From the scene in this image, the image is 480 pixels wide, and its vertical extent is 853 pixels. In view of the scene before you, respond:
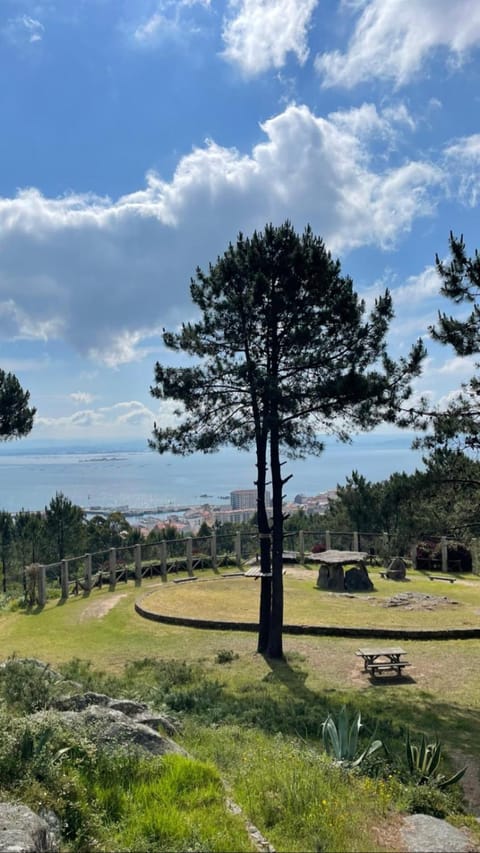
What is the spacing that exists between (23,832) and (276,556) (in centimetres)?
912

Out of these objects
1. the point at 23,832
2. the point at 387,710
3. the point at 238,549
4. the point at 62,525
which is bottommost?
the point at 387,710

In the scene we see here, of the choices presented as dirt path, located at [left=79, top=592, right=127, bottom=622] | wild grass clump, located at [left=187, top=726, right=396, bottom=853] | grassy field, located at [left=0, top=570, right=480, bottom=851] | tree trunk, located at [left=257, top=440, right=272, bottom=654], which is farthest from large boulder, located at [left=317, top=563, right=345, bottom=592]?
wild grass clump, located at [left=187, top=726, right=396, bottom=853]

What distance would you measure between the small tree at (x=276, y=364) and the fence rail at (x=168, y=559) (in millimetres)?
8348

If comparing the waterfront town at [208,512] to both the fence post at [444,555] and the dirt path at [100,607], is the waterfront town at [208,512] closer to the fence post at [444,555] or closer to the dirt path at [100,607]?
the fence post at [444,555]

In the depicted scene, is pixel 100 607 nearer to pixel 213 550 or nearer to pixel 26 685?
pixel 213 550

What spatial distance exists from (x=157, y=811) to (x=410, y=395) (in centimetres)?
927

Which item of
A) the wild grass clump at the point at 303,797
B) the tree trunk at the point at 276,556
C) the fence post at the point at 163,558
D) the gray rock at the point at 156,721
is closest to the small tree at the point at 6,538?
the fence post at the point at 163,558

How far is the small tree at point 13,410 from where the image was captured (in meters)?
13.2

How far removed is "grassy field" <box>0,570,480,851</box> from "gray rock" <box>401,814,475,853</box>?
0.61ft

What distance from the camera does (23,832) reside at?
2951 mm

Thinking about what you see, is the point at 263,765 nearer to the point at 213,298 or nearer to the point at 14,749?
the point at 14,749

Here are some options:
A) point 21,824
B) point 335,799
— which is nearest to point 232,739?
point 335,799

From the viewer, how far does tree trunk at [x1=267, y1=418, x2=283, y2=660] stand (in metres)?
11.5

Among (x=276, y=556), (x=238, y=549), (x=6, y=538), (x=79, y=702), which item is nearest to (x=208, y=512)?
(x=6, y=538)
